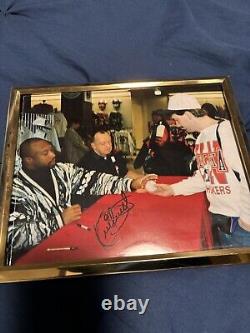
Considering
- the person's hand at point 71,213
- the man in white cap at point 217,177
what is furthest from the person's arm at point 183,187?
the person's hand at point 71,213

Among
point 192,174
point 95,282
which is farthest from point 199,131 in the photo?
point 95,282

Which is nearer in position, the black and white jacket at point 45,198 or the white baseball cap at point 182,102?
the black and white jacket at point 45,198

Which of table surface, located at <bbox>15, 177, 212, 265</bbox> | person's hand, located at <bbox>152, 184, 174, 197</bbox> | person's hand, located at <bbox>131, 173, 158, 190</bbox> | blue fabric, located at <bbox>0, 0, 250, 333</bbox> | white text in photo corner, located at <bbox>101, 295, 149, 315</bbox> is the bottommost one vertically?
white text in photo corner, located at <bbox>101, 295, 149, 315</bbox>

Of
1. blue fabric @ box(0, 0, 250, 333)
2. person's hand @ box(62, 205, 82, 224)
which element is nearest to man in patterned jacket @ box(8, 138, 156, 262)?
person's hand @ box(62, 205, 82, 224)

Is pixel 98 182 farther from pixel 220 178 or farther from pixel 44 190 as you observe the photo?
pixel 220 178

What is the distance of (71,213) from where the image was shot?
64 centimetres

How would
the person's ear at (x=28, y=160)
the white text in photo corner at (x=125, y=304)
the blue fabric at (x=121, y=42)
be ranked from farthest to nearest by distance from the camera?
the blue fabric at (x=121, y=42) → the person's ear at (x=28, y=160) → the white text in photo corner at (x=125, y=304)

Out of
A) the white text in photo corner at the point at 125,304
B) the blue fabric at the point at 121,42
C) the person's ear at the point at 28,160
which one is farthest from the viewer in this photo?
the blue fabric at the point at 121,42

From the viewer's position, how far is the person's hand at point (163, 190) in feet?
2.19

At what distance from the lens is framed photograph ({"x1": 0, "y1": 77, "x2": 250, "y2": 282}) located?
607 mm

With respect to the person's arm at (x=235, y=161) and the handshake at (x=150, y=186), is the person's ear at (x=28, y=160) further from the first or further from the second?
the person's arm at (x=235, y=161)

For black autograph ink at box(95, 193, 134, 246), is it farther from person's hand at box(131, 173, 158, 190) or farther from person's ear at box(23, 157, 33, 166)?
person's ear at box(23, 157, 33, 166)

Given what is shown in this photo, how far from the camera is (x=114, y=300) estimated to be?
59 cm

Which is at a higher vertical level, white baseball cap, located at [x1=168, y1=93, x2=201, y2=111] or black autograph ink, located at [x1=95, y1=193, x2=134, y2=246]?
white baseball cap, located at [x1=168, y1=93, x2=201, y2=111]
